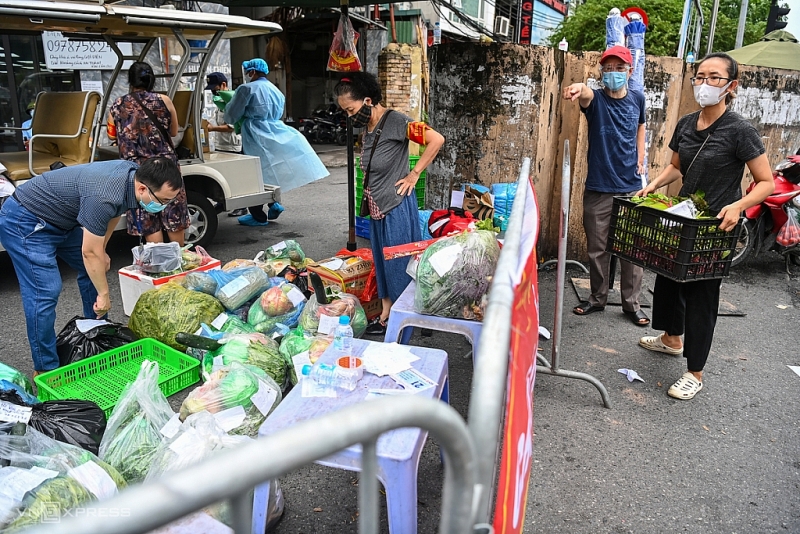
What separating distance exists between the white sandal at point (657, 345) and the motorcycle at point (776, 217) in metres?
2.36

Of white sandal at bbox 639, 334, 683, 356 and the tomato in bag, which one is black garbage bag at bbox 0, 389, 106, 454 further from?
the tomato in bag

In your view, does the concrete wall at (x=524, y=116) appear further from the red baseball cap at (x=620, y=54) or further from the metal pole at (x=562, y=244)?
the metal pole at (x=562, y=244)

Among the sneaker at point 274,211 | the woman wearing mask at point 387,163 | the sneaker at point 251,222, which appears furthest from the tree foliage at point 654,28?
the woman wearing mask at point 387,163

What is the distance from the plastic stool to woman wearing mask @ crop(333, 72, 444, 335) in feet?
3.39

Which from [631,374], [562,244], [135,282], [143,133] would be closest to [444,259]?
[562,244]

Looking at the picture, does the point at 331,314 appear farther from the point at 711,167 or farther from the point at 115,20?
the point at 115,20

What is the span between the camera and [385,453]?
6.35 ft

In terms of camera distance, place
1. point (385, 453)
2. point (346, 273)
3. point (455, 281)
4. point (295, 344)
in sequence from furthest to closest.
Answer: point (346, 273) → point (295, 344) → point (455, 281) → point (385, 453)

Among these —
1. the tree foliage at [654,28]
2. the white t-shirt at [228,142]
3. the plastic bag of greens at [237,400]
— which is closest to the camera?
the plastic bag of greens at [237,400]

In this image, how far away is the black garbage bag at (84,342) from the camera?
11.9ft

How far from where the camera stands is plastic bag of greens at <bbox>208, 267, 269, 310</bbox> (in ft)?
13.5

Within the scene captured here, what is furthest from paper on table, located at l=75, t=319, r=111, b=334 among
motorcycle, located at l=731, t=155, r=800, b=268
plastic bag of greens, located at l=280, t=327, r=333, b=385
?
motorcycle, located at l=731, t=155, r=800, b=268

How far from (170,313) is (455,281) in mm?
2084

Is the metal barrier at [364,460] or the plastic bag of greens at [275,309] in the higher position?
the metal barrier at [364,460]
